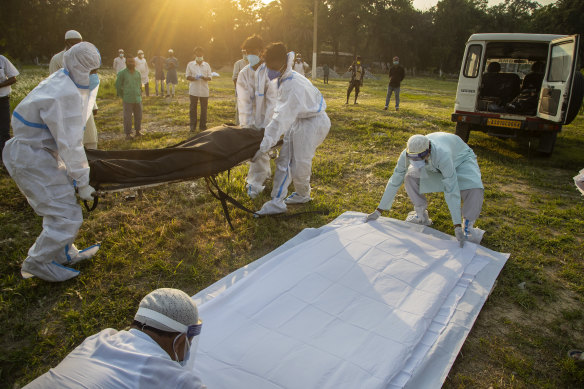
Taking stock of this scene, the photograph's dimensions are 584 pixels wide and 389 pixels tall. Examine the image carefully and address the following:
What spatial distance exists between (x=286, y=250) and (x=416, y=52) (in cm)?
4648

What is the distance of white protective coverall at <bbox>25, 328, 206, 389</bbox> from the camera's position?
1.25 m

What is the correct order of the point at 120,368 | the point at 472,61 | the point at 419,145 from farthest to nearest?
the point at 472,61 < the point at 419,145 < the point at 120,368

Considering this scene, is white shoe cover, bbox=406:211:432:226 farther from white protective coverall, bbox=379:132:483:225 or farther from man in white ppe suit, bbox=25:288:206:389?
man in white ppe suit, bbox=25:288:206:389

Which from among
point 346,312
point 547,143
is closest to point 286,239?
point 346,312

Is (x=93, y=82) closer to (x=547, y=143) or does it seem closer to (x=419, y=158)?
(x=419, y=158)

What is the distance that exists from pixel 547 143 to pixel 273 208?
20.1 feet

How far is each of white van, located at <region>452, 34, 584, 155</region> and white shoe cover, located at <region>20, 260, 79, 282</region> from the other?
767 centimetres

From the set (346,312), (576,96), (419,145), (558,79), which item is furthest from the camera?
(576,96)

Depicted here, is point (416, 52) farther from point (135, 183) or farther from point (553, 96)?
point (135, 183)

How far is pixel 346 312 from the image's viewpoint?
264 centimetres

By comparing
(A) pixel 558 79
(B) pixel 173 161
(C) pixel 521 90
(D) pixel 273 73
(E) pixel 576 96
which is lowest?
(B) pixel 173 161

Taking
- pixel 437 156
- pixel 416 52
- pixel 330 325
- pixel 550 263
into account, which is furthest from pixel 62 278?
pixel 416 52

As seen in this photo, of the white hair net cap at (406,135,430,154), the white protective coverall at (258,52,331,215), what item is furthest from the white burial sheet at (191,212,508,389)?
the white protective coverall at (258,52,331,215)

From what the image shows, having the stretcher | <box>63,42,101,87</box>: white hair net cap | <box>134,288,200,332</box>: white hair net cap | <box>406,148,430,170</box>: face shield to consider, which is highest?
<box>63,42,101,87</box>: white hair net cap
